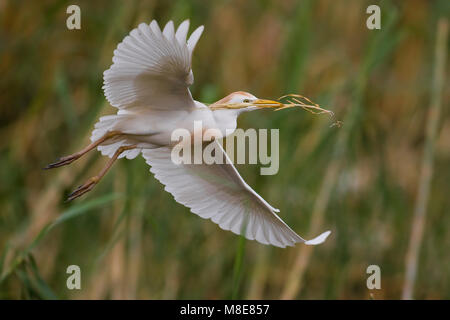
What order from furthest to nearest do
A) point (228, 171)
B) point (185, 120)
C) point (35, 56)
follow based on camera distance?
point (35, 56) → point (228, 171) → point (185, 120)

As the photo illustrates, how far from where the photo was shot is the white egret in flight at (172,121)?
4.64 feet

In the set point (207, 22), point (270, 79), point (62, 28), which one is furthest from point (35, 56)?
point (270, 79)

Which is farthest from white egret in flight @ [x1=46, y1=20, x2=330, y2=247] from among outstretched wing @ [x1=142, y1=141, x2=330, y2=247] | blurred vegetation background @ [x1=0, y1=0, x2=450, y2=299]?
blurred vegetation background @ [x1=0, y1=0, x2=450, y2=299]

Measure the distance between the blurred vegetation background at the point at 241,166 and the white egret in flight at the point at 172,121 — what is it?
437mm

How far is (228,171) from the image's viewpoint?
1.76m

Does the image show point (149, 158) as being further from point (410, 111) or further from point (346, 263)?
point (410, 111)

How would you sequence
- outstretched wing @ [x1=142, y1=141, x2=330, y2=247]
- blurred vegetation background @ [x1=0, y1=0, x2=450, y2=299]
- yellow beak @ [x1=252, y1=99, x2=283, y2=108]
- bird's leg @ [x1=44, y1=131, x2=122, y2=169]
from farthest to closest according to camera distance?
blurred vegetation background @ [x1=0, y1=0, x2=450, y2=299] → outstretched wing @ [x1=142, y1=141, x2=330, y2=247] → bird's leg @ [x1=44, y1=131, x2=122, y2=169] → yellow beak @ [x1=252, y1=99, x2=283, y2=108]

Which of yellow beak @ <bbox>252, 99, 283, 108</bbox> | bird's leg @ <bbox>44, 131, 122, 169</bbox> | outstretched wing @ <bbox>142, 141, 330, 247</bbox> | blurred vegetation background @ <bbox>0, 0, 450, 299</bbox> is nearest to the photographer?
yellow beak @ <bbox>252, 99, 283, 108</bbox>

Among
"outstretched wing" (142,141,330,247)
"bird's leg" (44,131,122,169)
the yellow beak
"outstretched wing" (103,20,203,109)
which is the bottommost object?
"outstretched wing" (142,141,330,247)

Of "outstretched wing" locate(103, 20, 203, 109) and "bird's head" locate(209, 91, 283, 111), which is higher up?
"outstretched wing" locate(103, 20, 203, 109)

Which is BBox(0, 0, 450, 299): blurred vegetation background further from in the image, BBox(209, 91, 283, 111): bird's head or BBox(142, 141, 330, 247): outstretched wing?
BBox(209, 91, 283, 111): bird's head

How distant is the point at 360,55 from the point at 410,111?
0.47 m

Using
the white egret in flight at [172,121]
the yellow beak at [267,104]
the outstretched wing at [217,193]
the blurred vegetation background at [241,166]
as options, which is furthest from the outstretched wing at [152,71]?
the blurred vegetation background at [241,166]

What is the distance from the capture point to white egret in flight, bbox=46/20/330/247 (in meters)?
1.42
